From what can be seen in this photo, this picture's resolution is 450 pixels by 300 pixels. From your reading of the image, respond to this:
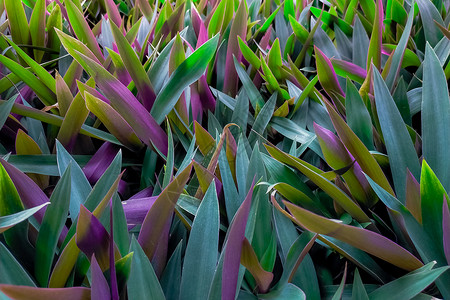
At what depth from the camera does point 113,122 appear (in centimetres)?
74

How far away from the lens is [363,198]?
621 mm

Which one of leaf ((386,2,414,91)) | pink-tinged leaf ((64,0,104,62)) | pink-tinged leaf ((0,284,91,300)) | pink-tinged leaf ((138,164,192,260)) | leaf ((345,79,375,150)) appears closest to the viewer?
pink-tinged leaf ((0,284,91,300))

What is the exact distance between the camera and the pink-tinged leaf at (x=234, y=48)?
91 cm

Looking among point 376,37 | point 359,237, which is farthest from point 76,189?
point 376,37

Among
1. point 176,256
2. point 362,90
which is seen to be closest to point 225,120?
point 362,90

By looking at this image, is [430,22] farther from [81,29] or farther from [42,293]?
[42,293]

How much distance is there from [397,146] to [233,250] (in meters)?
0.30

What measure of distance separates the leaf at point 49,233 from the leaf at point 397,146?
1.40 feet

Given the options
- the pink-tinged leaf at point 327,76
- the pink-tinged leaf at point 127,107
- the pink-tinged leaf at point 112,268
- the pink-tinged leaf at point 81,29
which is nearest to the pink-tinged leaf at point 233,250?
the pink-tinged leaf at point 112,268

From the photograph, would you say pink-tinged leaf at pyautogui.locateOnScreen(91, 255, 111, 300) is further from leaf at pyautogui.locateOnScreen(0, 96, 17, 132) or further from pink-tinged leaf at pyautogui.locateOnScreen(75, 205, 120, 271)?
leaf at pyautogui.locateOnScreen(0, 96, 17, 132)

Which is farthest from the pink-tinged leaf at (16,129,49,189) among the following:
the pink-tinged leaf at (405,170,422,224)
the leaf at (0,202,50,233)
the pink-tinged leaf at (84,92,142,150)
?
the pink-tinged leaf at (405,170,422,224)

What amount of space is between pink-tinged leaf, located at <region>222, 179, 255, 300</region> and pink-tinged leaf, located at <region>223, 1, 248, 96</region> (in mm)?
475

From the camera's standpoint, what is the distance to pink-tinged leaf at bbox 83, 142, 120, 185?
2.41ft

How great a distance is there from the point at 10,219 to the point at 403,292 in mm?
436
